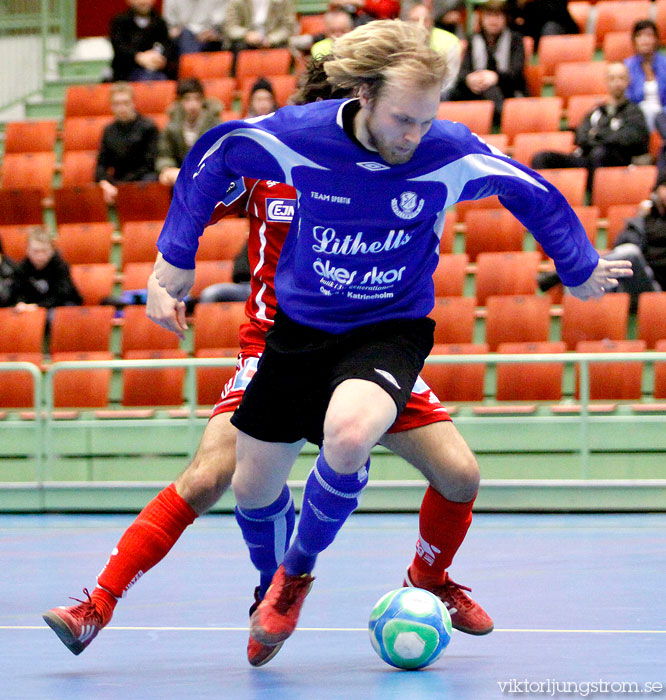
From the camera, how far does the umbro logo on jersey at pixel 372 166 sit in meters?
3.37

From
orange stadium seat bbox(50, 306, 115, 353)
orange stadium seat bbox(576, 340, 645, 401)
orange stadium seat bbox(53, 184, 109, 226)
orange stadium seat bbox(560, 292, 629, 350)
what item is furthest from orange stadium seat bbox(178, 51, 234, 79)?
orange stadium seat bbox(576, 340, 645, 401)

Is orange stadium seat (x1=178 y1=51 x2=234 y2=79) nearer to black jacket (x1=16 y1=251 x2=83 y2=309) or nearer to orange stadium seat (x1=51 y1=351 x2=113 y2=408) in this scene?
black jacket (x1=16 y1=251 x2=83 y2=309)

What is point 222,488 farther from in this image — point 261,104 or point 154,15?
point 154,15

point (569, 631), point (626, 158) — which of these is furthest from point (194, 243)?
point (626, 158)

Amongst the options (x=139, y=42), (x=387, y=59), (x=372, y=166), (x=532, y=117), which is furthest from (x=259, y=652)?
(x=139, y=42)

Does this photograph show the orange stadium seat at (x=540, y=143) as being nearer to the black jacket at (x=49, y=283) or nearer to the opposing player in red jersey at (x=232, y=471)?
the black jacket at (x=49, y=283)

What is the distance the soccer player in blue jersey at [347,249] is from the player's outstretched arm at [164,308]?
1.4 inches

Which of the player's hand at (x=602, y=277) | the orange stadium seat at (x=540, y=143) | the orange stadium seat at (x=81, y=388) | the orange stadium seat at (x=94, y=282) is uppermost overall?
the player's hand at (x=602, y=277)

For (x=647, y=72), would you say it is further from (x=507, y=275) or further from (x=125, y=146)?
(x=125, y=146)

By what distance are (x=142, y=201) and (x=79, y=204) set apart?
62 cm

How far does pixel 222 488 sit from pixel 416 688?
93 centimetres

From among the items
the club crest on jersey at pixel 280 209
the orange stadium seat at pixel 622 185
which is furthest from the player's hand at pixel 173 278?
the orange stadium seat at pixel 622 185

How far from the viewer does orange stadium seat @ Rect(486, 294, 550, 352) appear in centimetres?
818

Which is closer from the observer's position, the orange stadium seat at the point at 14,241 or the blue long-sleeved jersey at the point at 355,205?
the blue long-sleeved jersey at the point at 355,205
